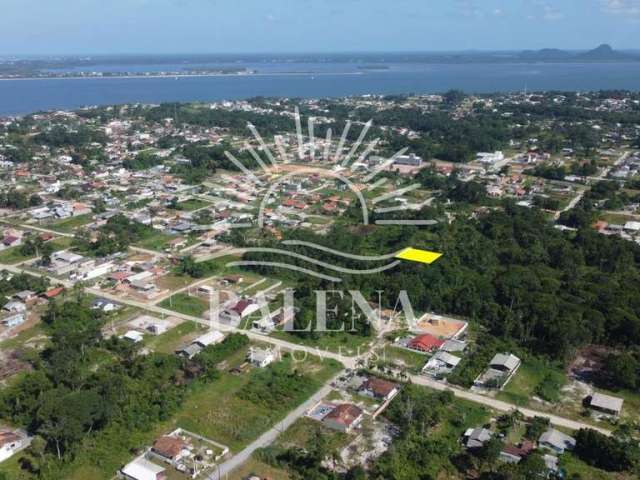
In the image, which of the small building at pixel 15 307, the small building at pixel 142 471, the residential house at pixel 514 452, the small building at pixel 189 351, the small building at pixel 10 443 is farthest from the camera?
the small building at pixel 15 307

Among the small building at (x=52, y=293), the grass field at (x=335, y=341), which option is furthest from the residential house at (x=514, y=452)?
the small building at (x=52, y=293)

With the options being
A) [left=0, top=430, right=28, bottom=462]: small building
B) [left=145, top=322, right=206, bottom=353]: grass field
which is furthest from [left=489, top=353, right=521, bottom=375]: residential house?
[left=0, top=430, right=28, bottom=462]: small building

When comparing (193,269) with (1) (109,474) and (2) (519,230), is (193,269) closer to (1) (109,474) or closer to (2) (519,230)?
(1) (109,474)

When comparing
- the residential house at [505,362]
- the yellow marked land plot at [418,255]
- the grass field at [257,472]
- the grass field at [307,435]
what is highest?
the yellow marked land plot at [418,255]

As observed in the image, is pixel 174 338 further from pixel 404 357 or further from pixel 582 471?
pixel 582 471

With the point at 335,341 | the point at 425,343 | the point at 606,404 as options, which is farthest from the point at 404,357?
the point at 606,404

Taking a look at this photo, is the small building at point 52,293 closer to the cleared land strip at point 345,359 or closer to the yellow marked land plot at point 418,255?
the cleared land strip at point 345,359

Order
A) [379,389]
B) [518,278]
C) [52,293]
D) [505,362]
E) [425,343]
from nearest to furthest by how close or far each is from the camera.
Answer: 1. [379,389]
2. [505,362]
3. [425,343]
4. [518,278]
5. [52,293]
